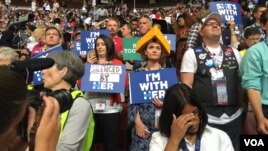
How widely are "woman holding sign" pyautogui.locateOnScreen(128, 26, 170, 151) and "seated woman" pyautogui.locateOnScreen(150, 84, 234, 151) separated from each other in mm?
1322

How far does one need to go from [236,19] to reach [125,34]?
232 cm

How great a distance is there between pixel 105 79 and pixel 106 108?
0.33m

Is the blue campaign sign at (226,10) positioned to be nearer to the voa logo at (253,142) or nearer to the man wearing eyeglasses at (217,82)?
the man wearing eyeglasses at (217,82)

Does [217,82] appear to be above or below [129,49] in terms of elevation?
below

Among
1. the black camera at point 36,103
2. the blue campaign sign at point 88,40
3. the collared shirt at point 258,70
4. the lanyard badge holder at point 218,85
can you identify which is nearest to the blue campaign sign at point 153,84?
the lanyard badge holder at point 218,85

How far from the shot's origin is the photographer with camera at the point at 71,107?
3176 mm

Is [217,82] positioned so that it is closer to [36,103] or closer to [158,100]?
[158,100]

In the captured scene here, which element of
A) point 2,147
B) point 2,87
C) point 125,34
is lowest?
point 2,147

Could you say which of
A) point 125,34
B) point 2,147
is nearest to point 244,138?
point 2,147

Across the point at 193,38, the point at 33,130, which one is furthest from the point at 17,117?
the point at 193,38

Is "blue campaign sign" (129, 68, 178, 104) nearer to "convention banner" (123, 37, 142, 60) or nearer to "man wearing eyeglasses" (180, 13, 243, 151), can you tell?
"man wearing eyeglasses" (180, 13, 243, 151)

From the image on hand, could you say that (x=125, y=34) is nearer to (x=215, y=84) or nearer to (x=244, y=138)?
(x=215, y=84)

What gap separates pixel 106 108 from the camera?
553 centimetres

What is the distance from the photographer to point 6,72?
146cm
